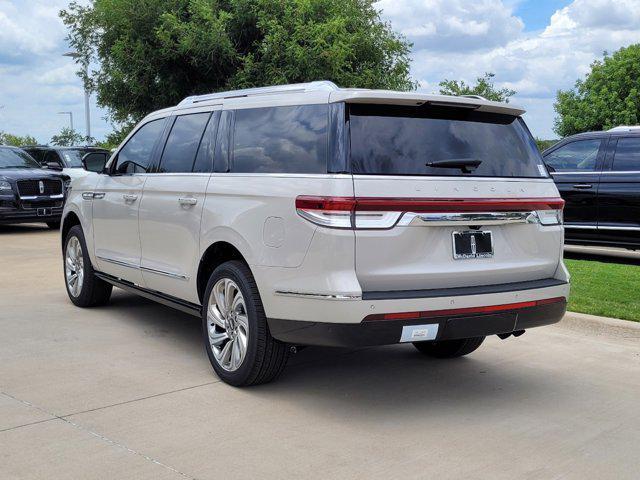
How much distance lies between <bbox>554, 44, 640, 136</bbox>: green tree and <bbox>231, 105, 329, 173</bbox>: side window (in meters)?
40.5

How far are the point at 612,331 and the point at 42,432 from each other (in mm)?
4872

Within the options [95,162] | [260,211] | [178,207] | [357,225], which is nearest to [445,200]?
[357,225]

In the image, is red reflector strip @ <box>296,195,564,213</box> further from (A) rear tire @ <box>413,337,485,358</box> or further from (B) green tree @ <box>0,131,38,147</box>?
(B) green tree @ <box>0,131,38,147</box>

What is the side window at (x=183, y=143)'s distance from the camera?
5812mm

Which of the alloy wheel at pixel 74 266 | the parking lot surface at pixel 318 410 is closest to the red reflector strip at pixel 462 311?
the parking lot surface at pixel 318 410

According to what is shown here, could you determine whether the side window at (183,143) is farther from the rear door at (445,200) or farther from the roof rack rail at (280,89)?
the rear door at (445,200)

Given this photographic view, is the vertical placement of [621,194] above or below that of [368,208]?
below

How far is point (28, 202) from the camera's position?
16.0 m

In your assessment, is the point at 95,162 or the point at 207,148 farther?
the point at 95,162

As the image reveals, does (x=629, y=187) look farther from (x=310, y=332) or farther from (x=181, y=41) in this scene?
(x=181, y=41)

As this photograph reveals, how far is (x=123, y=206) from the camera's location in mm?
6668

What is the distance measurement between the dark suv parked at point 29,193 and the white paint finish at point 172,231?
10.5m

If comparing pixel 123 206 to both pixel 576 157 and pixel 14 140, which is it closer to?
pixel 576 157

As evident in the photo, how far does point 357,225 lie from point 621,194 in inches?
307
